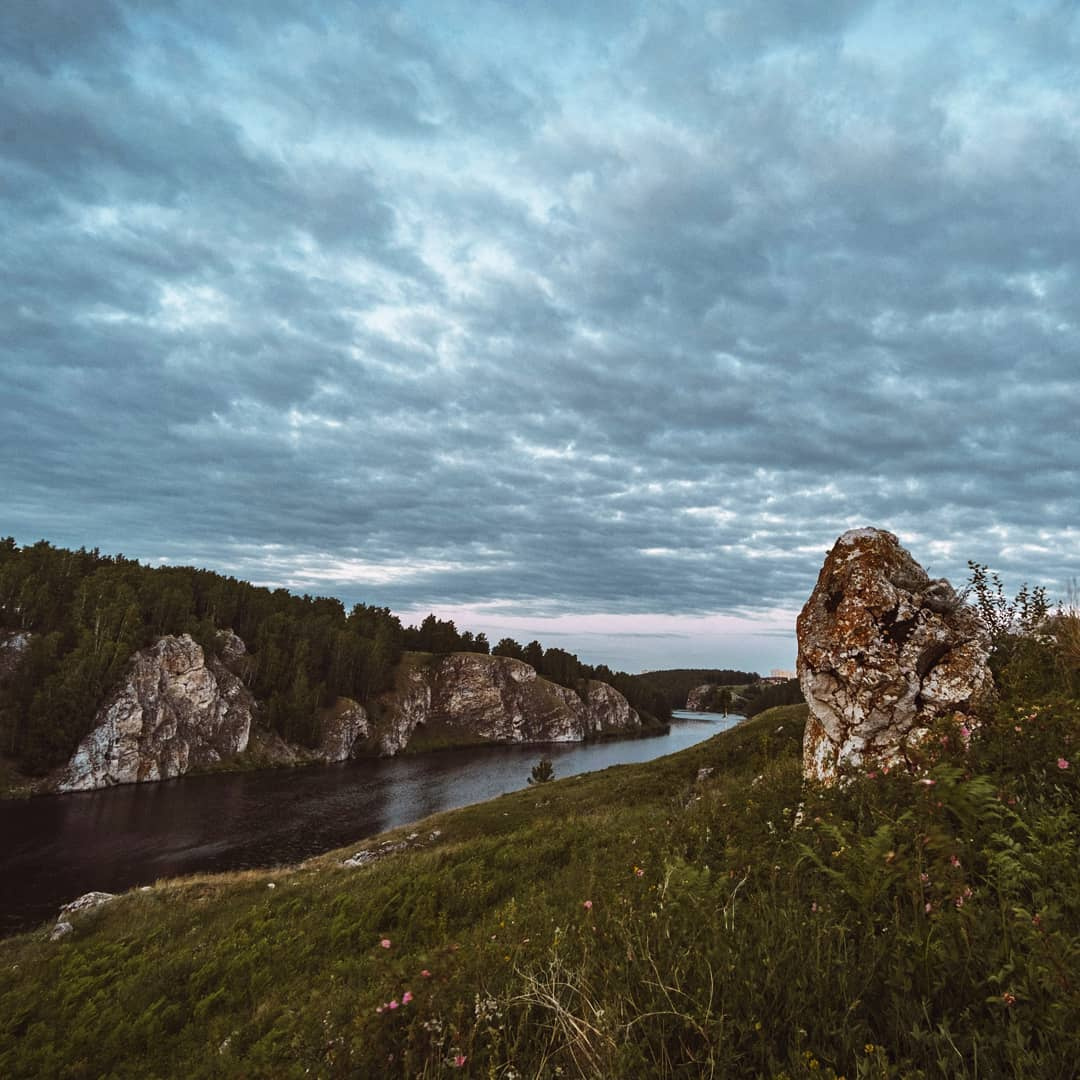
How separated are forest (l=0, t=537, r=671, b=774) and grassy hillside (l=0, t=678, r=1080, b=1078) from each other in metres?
83.5

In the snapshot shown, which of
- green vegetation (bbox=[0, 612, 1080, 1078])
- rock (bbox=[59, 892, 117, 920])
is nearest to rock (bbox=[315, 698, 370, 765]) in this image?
rock (bbox=[59, 892, 117, 920])

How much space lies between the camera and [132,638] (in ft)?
296

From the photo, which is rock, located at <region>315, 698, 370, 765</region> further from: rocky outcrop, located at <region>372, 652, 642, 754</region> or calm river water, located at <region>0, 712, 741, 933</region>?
rocky outcrop, located at <region>372, 652, 642, 754</region>

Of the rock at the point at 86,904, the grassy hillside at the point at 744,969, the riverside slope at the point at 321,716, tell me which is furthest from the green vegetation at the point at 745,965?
the riverside slope at the point at 321,716

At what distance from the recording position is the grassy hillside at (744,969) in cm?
349

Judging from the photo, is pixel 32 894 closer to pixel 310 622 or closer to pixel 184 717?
pixel 184 717

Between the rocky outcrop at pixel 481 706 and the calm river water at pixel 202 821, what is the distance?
124 feet

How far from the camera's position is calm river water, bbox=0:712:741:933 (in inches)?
1564

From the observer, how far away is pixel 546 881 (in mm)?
13164

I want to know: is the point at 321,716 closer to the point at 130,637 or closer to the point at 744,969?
the point at 130,637

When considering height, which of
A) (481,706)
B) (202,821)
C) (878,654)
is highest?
(878,654)

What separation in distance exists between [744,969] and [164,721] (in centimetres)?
10428

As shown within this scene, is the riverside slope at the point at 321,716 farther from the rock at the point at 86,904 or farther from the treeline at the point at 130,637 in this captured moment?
the rock at the point at 86,904

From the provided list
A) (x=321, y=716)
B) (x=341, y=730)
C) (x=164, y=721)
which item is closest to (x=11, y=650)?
(x=164, y=721)
